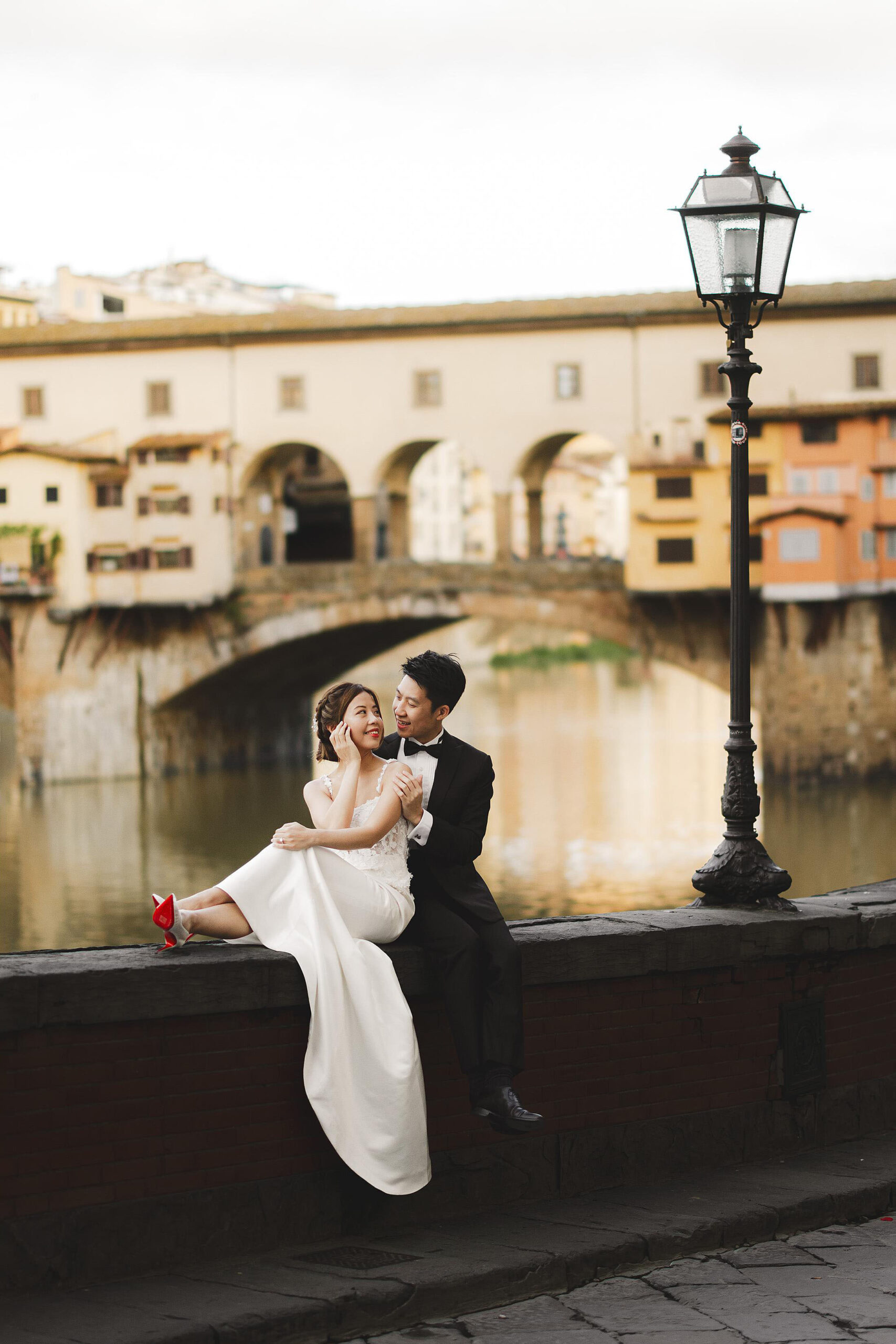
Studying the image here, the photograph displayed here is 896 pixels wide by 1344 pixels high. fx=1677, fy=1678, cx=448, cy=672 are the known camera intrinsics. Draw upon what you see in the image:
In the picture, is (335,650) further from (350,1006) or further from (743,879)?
(350,1006)

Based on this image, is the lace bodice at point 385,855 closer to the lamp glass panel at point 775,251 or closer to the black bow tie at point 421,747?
the black bow tie at point 421,747

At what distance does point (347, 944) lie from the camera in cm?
319

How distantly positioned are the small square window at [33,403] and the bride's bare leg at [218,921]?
25309mm

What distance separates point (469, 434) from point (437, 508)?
2997 cm

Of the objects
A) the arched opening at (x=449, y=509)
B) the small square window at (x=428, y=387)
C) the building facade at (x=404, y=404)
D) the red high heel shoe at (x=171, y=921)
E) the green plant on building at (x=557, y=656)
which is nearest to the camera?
the red high heel shoe at (x=171, y=921)

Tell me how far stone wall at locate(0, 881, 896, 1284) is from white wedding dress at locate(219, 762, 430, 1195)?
0.29 ft

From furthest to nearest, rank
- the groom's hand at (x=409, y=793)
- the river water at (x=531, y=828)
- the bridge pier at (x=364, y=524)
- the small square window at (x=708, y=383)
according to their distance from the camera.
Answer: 1. the bridge pier at (x=364, y=524)
2. the small square window at (x=708, y=383)
3. the river water at (x=531, y=828)
4. the groom's hand at (x=409, y=793)

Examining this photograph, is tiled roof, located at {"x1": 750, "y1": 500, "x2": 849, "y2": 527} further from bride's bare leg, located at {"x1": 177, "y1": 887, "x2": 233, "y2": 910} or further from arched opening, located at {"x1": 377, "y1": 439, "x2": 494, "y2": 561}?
arched opening, located at {"x1": 377, "y1": 439, "x2": 494, "y2": 561}

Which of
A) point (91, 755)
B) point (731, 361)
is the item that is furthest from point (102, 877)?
point (731, 361)

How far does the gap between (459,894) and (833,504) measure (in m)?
20.7

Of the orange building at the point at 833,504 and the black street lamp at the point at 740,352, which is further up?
the orange building at the point at 833,504

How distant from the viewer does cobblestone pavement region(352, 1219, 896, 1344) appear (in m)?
2.82

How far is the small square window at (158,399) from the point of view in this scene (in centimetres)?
2684

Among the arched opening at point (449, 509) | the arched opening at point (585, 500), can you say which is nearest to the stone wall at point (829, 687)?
the arched opening at point (449, 509)
